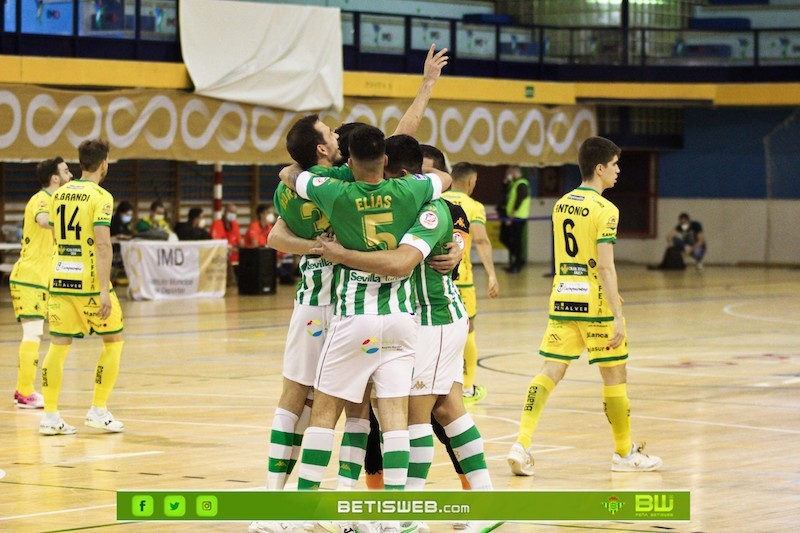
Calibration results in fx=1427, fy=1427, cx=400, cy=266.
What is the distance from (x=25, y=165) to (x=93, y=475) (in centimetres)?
1844

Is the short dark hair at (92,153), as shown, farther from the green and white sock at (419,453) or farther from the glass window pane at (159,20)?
the glass window pane at (159,20)

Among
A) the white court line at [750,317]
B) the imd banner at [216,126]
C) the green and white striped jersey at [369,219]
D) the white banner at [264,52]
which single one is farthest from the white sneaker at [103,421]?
the white banner at [264,52]

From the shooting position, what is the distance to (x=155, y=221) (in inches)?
986

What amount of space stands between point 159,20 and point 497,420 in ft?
48.1

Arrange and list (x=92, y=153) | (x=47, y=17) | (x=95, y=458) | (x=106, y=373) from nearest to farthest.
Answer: (x=95, y=458), (x=92, y=153), (x=106, y=373), (x=47, y=17)

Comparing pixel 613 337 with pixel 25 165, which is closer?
pixel 613 337

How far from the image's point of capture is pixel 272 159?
2616 centimetres

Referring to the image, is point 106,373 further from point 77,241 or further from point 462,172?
point 462,172

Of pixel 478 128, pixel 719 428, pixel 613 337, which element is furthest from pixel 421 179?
pixel 478 128

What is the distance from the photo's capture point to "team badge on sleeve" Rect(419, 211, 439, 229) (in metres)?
6.87

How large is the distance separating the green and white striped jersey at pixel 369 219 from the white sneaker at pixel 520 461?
2288 mm

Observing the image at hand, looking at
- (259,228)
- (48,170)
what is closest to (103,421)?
(48,170)

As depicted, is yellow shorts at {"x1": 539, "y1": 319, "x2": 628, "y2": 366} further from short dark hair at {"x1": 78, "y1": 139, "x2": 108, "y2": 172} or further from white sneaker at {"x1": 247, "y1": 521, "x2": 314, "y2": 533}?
short dark hair at {"x1": 78, "y1": 139, "x2": 108, "y2": 172}

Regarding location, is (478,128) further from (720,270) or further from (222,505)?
(222,505)
